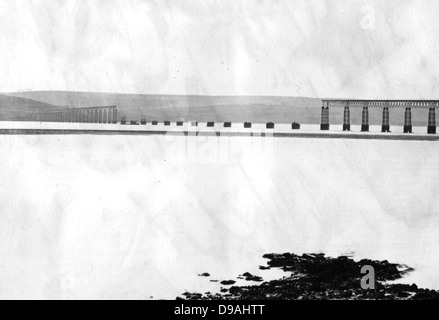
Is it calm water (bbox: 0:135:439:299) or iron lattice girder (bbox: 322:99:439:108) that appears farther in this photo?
iron lattice girder (bbox: 322:99:439:108)

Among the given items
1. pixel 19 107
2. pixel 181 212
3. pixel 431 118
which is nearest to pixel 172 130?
pixel 181 212

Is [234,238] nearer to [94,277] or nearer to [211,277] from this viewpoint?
[211,277]

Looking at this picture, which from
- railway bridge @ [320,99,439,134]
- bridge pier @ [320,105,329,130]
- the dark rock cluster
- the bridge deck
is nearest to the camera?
the dark rock cluster

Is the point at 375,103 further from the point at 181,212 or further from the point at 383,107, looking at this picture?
the point at 181,212

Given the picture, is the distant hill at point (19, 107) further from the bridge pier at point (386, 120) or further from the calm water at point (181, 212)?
the bridge pier at point (386, 120)

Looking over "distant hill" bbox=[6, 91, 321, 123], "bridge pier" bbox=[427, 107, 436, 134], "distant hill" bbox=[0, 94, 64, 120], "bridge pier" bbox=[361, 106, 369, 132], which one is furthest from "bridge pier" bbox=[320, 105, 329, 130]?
"distant hill" bbox=[0, 94, 64, 120]

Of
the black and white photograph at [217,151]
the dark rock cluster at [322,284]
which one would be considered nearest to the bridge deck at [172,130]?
the black and white photograph at [217,151]

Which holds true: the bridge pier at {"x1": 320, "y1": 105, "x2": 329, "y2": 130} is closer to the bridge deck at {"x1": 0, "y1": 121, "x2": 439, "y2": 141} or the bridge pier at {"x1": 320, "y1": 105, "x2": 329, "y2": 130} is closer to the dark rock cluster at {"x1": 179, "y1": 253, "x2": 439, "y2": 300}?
the bridge deck at {"x1": 0, "y1": 121, "x2": 439, "y2": 141}
